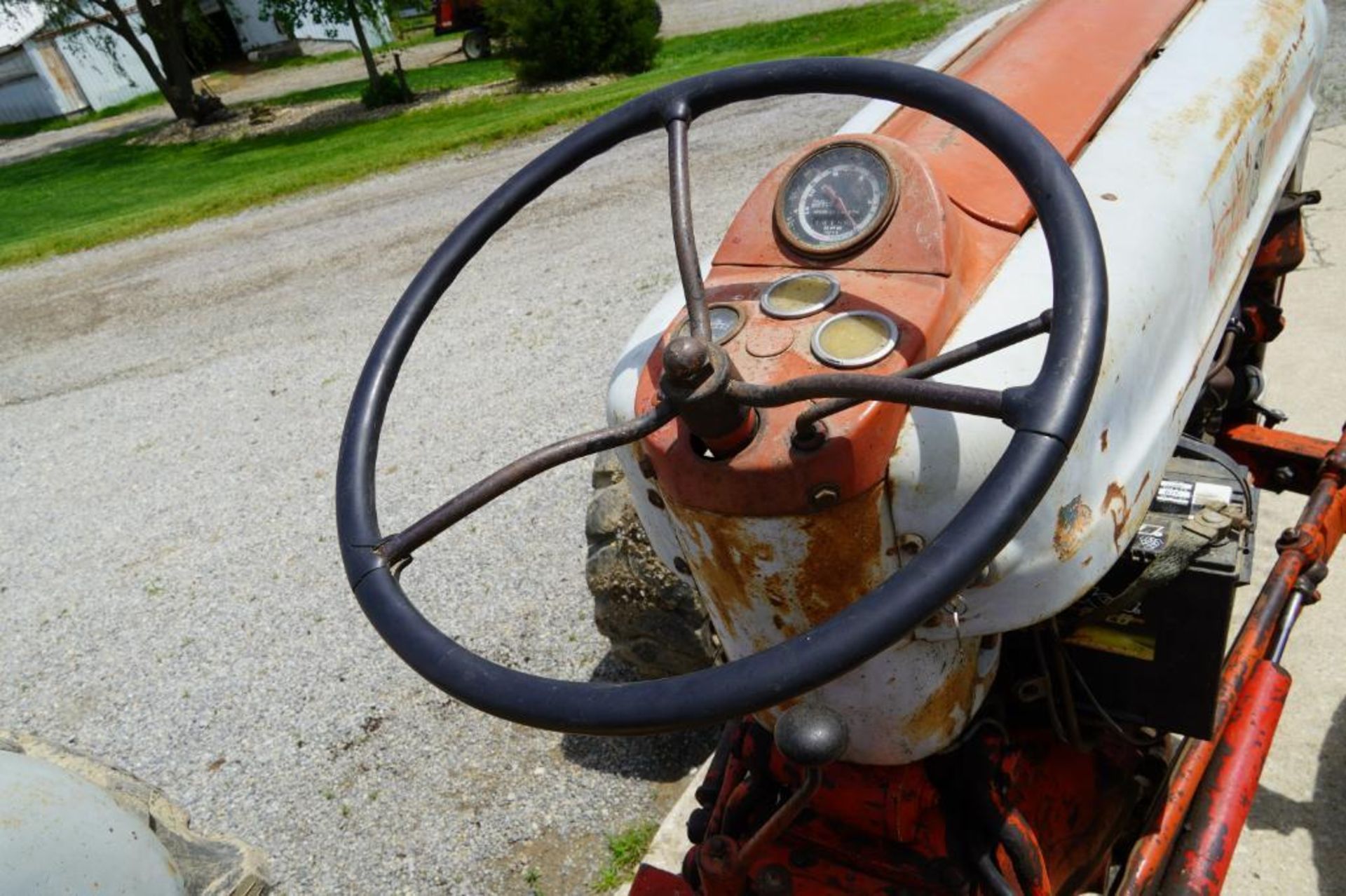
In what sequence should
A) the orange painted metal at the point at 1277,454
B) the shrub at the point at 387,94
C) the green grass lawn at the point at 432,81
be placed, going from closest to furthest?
the orange painted metal at the point at 1277,454, the shrub at the point at 387,94, the green grass lawn at the point at 432,81

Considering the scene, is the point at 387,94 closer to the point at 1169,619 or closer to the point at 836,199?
the point at 836,199

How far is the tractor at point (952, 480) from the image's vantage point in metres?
0.94

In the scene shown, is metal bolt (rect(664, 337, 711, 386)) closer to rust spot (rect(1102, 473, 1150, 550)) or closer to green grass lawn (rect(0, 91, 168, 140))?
rust spot (rect(1102, 473, 1150, 550))

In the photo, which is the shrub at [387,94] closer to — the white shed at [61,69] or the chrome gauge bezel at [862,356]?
the white shed at [61,69]

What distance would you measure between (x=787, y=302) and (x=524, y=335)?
4057 millimetres

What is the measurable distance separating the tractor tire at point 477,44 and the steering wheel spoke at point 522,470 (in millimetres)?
18039

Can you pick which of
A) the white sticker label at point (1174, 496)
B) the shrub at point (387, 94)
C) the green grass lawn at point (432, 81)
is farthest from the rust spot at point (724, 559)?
the green grass lawn at point (432, 81)

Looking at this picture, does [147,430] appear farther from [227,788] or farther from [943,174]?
[943,174]

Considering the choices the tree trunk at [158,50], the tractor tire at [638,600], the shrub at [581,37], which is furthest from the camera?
the tree trunk at [158,50]

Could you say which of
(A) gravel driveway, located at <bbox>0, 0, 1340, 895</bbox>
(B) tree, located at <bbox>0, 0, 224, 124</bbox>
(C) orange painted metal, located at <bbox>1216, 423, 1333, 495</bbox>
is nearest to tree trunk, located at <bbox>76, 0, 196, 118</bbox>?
(B) tree, located at <bbox>0, 0, 224, 124</bbox>

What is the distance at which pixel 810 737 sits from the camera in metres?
1.16

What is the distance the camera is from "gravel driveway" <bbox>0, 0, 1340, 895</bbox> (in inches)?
104

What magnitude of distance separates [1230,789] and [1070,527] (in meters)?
0.72

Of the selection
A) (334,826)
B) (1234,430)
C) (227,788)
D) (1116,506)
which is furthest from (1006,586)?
(227,788)
